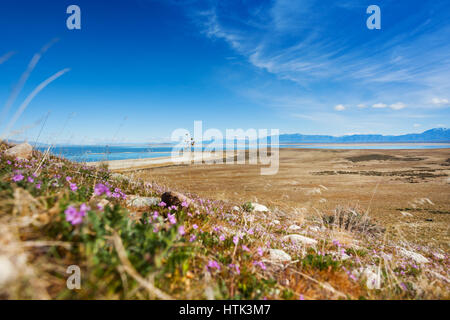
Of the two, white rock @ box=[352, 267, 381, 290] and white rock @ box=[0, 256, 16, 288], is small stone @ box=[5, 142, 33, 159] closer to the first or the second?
white rock @ box=[0, 256, 16, 288]

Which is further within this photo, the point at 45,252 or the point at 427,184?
the point at 427,184

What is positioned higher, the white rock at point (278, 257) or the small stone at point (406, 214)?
the white rock at point (278, 257)

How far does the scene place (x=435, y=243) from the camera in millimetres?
8086

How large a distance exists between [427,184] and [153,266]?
25.9m

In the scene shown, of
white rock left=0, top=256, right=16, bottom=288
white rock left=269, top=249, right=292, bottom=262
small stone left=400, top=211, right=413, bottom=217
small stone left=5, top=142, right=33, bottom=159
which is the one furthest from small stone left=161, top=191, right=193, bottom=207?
small stone left=400, top=211, right=413, bottom=217

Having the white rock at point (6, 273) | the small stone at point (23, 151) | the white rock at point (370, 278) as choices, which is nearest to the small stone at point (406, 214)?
the white rock at point (370, 278)

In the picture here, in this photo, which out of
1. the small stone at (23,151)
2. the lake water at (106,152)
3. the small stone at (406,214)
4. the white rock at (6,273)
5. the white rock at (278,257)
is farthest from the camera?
the small stone at (406,214)

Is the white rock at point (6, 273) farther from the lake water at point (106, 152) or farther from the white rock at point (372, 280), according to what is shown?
the lake water at point (106, 152)

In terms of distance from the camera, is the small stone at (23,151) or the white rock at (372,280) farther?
the small stone at (23,151)

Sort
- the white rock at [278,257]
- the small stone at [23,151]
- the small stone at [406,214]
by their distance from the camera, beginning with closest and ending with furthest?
the white rock at [278,257]
the small stone at [23,151]
the small stone at [406,214]
